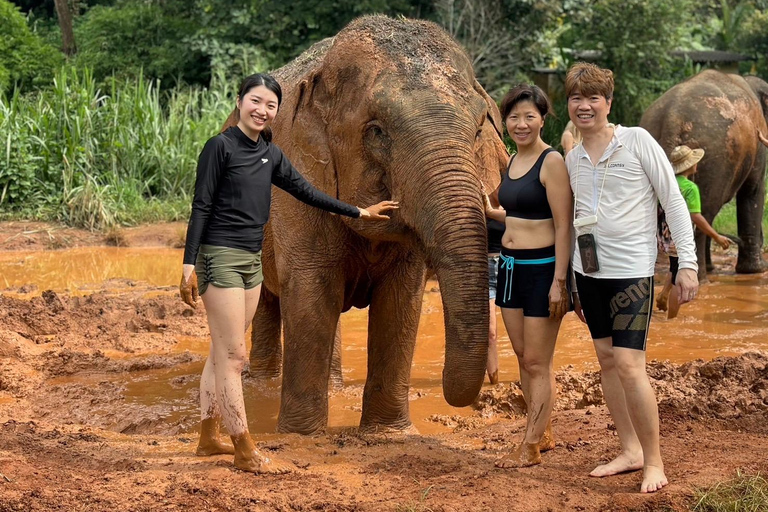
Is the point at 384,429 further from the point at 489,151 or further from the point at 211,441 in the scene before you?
the point at 489,151

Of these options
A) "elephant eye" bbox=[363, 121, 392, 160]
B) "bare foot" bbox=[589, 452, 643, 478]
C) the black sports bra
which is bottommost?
"bare foot" bbox=[589, 452, 643, 478]

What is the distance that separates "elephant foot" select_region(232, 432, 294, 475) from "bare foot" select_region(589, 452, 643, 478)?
162cm

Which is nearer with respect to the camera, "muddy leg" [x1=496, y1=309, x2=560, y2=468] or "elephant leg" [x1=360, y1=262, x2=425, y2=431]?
"muddy leg" [x1=496, y1=309, x2=560, y2=468]

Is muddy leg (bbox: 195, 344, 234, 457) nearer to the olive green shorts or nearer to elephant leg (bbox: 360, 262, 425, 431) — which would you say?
the olive green shorts

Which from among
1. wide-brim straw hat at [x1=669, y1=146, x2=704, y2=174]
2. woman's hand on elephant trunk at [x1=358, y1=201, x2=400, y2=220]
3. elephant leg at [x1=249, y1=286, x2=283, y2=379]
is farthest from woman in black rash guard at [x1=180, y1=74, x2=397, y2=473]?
wide-brim straw hat at [x1=669, y1=146, x2=704, y2=174]

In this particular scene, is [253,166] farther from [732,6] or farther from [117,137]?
[732,6]

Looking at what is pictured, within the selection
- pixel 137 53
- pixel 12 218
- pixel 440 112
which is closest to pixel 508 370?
pixel 440 112

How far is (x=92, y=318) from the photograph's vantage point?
9.89 meters

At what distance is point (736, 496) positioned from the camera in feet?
14.4

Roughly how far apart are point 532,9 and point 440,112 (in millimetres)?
16101

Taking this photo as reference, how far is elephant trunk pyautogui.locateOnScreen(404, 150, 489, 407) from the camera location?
15.8 ft

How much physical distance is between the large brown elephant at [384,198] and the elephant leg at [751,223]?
754 cm

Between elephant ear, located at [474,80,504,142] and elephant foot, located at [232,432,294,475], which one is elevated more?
elephant ear, located at [474,80,504,142]

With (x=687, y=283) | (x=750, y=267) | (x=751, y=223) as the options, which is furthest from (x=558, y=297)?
(x=751, y=223)
